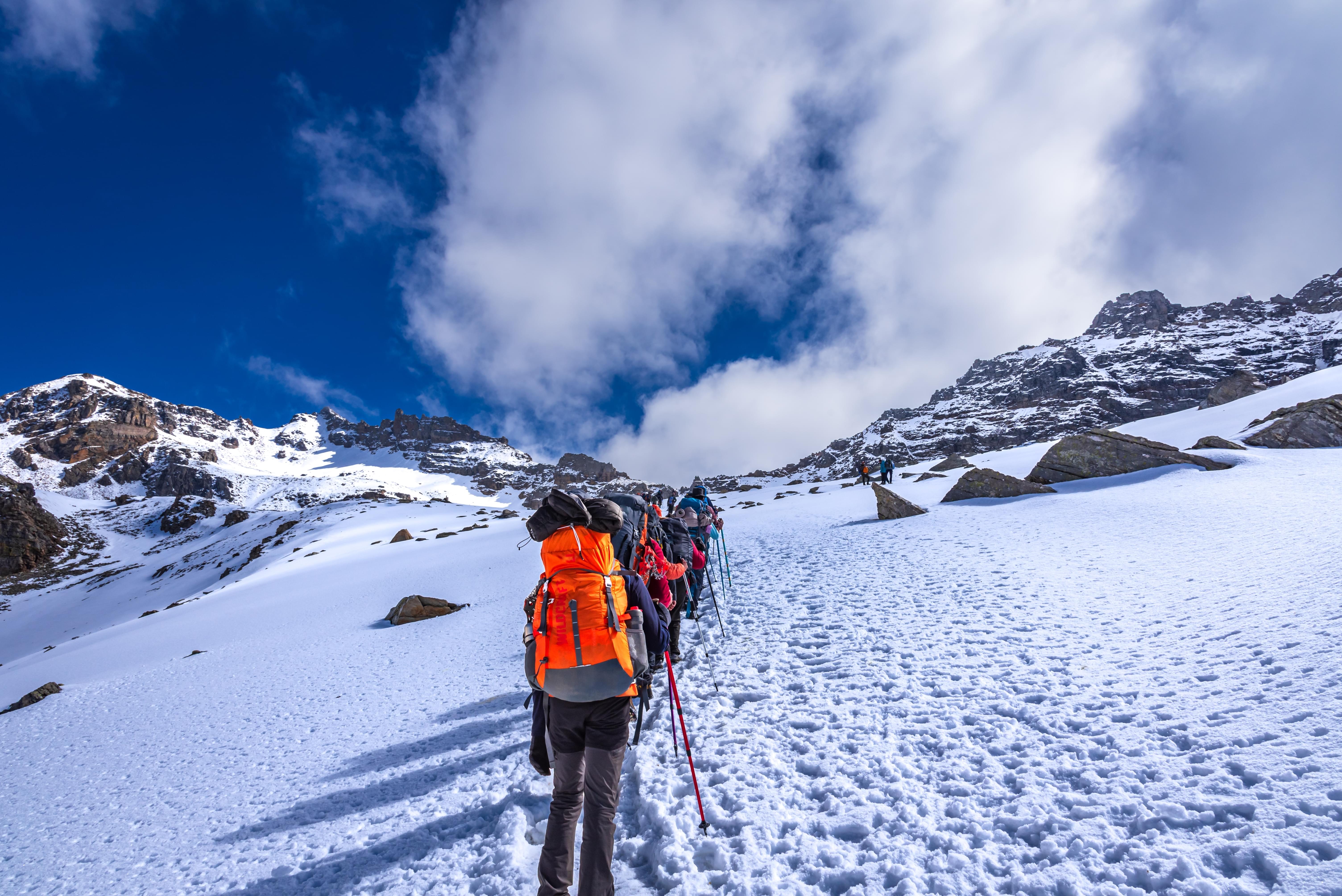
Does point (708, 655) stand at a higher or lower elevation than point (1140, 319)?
lower

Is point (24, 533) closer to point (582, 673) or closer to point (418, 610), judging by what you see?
point (418, 610)

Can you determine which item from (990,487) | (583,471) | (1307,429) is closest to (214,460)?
(583,471)

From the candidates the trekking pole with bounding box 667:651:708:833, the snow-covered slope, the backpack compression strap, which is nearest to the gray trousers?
the backpack compression strap

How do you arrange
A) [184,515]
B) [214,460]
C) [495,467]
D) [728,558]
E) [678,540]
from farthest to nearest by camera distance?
[495,467]
[214,460]
[184,515]
[728,558]
[678,540]

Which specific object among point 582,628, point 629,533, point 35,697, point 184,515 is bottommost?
point 35,697

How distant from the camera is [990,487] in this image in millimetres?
18188

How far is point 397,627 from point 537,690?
10930mm

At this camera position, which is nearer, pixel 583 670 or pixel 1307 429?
pixel 583 670

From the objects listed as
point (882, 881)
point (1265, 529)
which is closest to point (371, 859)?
point (882, 881)

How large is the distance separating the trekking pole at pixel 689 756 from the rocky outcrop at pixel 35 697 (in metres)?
14.8

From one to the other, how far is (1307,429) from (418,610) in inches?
1189

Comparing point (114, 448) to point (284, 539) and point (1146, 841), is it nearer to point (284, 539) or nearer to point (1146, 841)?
point (284, 539)

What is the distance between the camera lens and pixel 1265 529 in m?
8.38

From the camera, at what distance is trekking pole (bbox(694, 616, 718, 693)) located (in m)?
6.62
